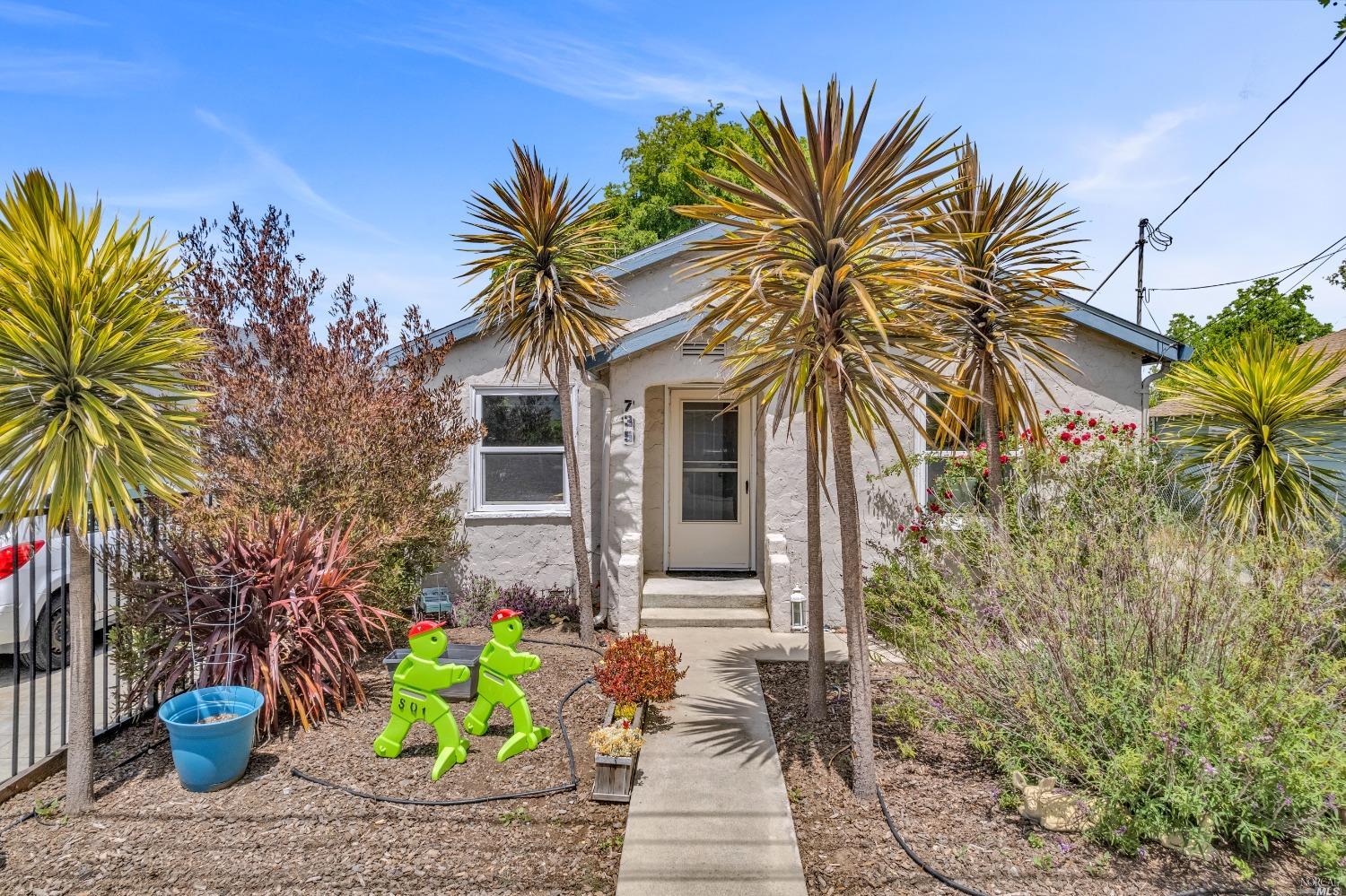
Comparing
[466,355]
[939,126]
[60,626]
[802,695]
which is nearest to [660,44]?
[466,355]

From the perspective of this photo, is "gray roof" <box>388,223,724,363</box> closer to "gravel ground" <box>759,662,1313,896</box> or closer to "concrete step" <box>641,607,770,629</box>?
"concrete step" <box>641,607,770,629</box>

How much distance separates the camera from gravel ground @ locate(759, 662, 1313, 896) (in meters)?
3.49

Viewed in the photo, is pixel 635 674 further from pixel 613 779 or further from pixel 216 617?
pixel 216 617

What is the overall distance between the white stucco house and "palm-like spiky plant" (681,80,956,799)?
11.7 feet

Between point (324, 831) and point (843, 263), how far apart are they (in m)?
4.46

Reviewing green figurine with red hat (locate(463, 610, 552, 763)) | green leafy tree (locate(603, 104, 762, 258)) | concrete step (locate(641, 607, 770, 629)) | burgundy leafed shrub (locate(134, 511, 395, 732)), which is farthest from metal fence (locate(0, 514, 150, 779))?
green leafy tree (locate(603, 104, 762, 258))

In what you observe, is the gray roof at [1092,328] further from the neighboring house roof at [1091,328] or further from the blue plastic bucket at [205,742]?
the blue plastic bucket at [205,742]

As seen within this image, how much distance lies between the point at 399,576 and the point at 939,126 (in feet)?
22.5

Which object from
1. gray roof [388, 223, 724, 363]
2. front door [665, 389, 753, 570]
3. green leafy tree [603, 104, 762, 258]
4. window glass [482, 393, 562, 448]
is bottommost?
front door [665, 389, 753, 570]

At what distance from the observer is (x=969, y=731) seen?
4.56m

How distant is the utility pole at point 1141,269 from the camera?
74.0ft

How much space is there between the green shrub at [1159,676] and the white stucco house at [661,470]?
286 centimetres

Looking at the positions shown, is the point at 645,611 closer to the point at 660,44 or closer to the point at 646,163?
the point at 660,44

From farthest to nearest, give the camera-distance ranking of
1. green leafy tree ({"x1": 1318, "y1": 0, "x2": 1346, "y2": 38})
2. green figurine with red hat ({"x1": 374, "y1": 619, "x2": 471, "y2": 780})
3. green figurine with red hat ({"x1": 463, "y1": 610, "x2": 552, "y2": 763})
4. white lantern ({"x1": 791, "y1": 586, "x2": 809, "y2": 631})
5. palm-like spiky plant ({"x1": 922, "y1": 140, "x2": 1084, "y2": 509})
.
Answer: white lantern ({"x1": 791, "y1": 586, "x2": 809, "y2": 631}) → green leafy tree ({"x1": 1318, "y1": 0, "x2": 1346, "y2": 38}) → palm-like spiky plant ({"x1": 922, "y1": 140, "x2": 1084, "y2": 509}) → green figurine with red hat ({"x1": 463, "y1": 610, "x2": 552, "y2": 763}) → green figurine with red hat ({"x1": 374, "y1": 619, "x2": 471, "y2": 780})
